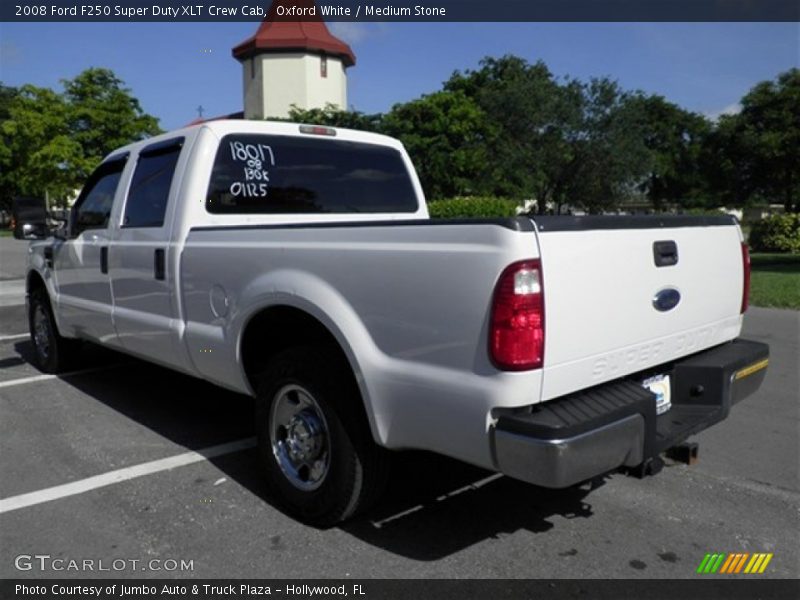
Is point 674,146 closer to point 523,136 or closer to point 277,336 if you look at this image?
point 523,136

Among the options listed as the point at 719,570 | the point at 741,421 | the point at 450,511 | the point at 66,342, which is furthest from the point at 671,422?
the point at 66,342

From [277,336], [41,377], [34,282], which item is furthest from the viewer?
[34,282]

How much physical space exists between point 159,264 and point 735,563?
3.48m

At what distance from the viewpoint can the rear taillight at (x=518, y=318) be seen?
2.54 m

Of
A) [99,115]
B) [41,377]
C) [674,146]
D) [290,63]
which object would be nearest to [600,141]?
[290,63]

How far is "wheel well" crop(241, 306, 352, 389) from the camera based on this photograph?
11.3ft

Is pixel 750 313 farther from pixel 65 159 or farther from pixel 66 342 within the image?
pixel 65 159

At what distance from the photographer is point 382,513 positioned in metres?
3.65

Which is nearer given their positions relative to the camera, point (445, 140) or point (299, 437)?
point (299, 437)

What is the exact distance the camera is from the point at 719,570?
3.12 meters

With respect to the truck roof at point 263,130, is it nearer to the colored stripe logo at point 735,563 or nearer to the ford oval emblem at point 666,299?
the ford oval emblem at point 666,299

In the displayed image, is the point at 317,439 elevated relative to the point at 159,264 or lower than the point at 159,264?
lower

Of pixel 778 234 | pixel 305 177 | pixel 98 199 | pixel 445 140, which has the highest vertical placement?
pixel 445 140

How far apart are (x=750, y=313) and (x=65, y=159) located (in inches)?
1512
